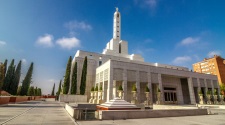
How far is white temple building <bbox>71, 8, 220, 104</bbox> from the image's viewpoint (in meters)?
27.1

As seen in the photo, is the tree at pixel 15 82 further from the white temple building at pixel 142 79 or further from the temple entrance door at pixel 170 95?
the temple entrance door at pixel 170 95

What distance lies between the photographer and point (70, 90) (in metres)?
33.9

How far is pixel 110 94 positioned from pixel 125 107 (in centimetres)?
1490

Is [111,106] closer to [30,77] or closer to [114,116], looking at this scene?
[114,116]

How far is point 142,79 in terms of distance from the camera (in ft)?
94.5

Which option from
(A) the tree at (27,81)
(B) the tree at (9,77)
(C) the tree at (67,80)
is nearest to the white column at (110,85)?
(C) the tree at (67,80)

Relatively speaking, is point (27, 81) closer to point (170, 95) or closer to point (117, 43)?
point (117, 43)

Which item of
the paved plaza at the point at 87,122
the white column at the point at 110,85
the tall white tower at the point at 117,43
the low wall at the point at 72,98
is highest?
the tall white tower at the point at 117,43

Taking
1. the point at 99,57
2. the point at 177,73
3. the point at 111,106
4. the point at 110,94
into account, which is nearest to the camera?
the point at 111,106

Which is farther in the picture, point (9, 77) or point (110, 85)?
point (9, 77)

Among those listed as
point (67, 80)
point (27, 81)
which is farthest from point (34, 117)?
point (27, 81)

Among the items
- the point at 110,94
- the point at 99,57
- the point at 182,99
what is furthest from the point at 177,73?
the point at 99,57

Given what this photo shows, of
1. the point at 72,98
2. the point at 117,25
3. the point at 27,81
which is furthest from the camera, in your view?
the point at 117,25

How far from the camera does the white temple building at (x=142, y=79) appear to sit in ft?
89.0
